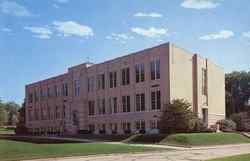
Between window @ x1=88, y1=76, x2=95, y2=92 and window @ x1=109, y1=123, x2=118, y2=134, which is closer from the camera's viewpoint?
window @ x1=109, y1=123, x2=118, y2=134

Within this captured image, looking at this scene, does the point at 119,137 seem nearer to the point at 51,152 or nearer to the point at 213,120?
the point at 213,120

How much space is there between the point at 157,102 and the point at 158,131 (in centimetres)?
549

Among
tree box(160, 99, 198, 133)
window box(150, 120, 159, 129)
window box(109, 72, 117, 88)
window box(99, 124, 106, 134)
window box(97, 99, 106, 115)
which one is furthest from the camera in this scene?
window box(97, 99, 106, 115)

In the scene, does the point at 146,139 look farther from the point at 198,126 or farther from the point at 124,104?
the point at 124,104

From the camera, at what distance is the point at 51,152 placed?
29.3 meters

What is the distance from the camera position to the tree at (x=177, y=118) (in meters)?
51.0

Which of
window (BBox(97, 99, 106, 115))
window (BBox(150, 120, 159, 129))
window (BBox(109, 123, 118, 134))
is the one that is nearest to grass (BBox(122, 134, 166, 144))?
window (BBox(150, 120, 159, 129))

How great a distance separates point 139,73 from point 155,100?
17.8 ft

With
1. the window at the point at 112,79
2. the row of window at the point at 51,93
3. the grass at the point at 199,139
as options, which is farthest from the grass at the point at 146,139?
the row of window at the point at 51,93

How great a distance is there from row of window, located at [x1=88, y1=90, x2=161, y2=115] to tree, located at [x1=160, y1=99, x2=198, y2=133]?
723cm

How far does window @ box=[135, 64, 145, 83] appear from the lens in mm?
62906

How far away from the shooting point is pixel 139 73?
63500 mm

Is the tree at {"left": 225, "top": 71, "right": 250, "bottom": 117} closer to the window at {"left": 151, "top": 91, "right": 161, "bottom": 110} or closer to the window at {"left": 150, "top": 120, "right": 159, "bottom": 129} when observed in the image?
the window at {"left": 151, "top": 91, "right": 161, "bottom": 110}

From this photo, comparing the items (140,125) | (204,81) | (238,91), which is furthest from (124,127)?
(238,91)
